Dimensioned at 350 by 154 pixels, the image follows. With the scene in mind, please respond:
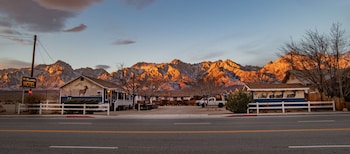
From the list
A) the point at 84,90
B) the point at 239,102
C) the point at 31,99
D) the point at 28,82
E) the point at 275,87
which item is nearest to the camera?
the point at 239,102

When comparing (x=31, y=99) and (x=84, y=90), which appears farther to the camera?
(x=84, y=90)

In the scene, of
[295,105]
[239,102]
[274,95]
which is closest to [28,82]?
[239,102]

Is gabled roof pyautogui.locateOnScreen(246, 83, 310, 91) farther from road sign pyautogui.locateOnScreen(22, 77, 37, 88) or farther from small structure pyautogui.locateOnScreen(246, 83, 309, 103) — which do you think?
road sign pyautogui.locateOnScreen(22, 77, 37, 88)

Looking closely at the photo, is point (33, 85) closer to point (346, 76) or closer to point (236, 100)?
point (236, 100)

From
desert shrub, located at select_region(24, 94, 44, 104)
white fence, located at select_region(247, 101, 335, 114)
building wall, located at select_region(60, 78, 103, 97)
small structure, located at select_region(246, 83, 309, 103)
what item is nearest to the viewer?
white fence, located at select_region(247, 101, 335, 114)

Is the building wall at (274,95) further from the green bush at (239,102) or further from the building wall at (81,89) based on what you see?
the building wall at (81,89)

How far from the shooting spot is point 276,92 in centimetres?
3033

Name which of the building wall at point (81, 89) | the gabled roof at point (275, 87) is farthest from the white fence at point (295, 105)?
the building wall at point (81, 89)

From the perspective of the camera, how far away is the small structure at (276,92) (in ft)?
96.3

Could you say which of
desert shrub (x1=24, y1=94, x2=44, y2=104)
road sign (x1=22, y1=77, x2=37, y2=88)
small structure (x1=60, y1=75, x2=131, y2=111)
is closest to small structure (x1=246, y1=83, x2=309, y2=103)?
small structure (x1=60, y1=75, x2=131, y2=111)

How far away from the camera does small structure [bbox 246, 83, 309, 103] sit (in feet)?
96.3

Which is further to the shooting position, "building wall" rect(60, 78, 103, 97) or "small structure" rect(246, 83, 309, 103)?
"building wall" rect(60, 78, 103, 97)

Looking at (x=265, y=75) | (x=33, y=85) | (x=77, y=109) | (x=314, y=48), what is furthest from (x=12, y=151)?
(x=265, y=75)

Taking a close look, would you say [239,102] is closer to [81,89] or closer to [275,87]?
[275,87]
